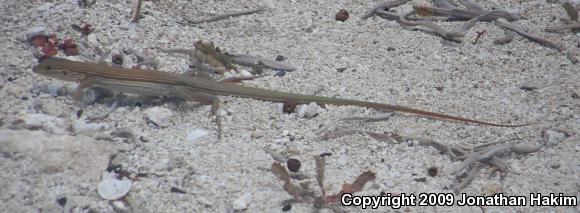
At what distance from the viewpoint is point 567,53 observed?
4664 millimetres

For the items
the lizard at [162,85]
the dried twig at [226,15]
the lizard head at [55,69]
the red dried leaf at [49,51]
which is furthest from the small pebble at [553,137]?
the red dried leaf at [49,51]

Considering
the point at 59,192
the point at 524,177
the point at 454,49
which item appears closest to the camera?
the point at 59,192

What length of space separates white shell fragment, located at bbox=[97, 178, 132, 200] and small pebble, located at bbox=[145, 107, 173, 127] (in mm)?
598

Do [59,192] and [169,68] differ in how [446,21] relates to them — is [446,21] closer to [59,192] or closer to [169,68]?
[169,68]

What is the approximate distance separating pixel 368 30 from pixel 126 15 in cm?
189

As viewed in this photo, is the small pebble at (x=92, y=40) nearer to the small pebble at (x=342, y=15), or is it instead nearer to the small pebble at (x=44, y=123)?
the small pebble at (x=44, y=123)

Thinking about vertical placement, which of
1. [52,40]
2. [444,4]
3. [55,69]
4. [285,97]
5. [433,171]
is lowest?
[433,171]

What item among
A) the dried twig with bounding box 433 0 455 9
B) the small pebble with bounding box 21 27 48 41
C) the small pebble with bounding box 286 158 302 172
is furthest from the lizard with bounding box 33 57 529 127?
the dried twig with bounding box 433 0 455 9

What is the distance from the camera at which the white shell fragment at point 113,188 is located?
335 centimetres

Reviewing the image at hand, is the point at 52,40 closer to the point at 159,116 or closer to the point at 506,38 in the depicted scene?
the point at 159,116

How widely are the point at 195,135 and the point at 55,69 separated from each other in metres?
1.04

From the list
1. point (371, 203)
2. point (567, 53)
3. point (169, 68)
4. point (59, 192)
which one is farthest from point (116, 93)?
point (567, 53)

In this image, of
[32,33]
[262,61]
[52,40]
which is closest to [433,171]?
[262,61]

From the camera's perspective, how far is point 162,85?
164 inches
